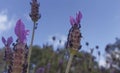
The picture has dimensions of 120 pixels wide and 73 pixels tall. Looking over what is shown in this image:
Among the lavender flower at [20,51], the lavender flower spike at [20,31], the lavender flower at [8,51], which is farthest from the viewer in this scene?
the lavender flower at [8,51]

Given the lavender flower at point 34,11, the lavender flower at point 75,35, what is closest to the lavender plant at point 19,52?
the lavender flower at point 75,35

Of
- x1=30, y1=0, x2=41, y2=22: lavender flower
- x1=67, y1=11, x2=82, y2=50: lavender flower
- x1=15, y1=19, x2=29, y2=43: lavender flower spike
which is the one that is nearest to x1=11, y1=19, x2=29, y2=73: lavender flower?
x1=15, y1=19, x2=29, y2=43: lavender flower spike

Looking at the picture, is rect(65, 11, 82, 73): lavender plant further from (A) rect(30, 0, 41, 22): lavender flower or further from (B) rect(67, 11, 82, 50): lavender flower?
(A) rect(30, 0, 41, 22): lavender flower

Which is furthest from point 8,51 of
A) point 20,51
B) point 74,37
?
point 20,51

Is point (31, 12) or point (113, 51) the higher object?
point (113, 51)

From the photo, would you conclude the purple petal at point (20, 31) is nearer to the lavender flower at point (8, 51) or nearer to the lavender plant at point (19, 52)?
the lavender plant at point (19, 52)

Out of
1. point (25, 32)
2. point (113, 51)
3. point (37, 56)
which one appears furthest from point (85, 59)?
point (113, 51)

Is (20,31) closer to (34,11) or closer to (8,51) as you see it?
(8,51)

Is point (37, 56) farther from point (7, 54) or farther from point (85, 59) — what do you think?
point (7, 54)

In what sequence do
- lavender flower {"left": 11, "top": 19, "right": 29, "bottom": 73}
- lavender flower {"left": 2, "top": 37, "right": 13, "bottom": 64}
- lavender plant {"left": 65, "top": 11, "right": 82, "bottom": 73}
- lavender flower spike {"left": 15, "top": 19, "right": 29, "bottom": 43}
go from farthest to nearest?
1. lavender flower {"left": 2, "top": 37, "right": 13, "bottom": 64}
2. lavender plant {"left": 65, "top": 11, "right": 82, "bottom": 73}
3. lavender flower spike {"left": 15, "top": 19, "right": 29, "bottom": 43}
4. lavender flower {"left": 11, "top": 19, "right": 29, "bottom": 73}

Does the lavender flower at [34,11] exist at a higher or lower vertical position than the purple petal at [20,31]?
higher

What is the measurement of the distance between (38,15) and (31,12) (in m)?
0.08

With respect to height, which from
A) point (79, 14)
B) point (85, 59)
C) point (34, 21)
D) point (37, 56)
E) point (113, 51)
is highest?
point (113, 51)

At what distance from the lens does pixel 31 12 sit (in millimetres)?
4320
